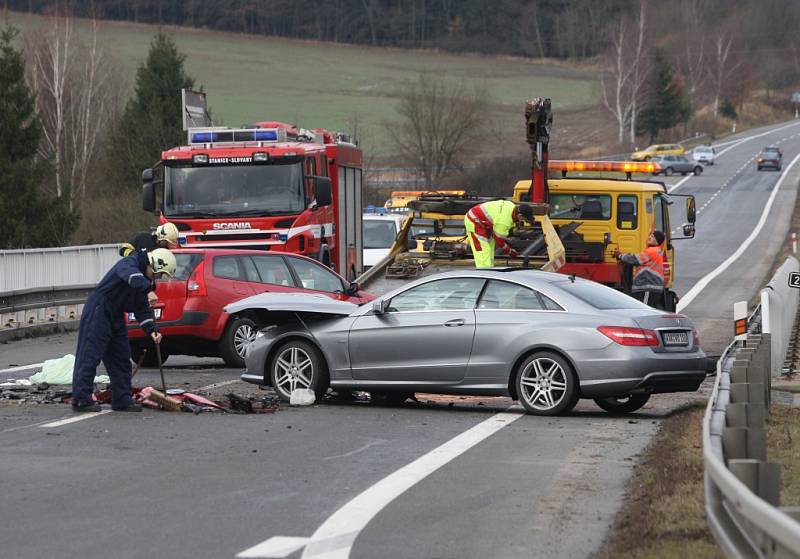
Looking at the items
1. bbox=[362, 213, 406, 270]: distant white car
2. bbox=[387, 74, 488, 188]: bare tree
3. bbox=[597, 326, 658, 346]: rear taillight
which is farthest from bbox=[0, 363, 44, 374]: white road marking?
bbox=[387, 74, 488, 188]: bare tree

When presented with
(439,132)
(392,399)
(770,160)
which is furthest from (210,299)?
(770,160)

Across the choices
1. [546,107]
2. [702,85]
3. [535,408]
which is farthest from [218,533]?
[702,85]

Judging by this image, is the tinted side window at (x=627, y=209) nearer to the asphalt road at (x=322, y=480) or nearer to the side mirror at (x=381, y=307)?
the asphalt road at (x=322, y=480)

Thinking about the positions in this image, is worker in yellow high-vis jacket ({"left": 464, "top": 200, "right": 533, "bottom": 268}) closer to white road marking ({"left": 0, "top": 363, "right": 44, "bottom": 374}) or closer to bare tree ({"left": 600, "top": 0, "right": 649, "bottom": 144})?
white road marking ({"left": 0, "top": 363, "right": 44, "bottom": 374})

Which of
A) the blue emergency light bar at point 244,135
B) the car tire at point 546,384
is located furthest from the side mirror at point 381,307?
the blue emergency light bar at point 244,135

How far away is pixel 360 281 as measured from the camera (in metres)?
21.0

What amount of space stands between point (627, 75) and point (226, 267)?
96504mm

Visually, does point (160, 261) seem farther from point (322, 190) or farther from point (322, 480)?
point (322, 190)

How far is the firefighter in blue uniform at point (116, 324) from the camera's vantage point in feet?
44.4

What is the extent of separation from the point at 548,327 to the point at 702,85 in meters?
133

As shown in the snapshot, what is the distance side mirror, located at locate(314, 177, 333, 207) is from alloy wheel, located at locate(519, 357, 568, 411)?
10039 mm

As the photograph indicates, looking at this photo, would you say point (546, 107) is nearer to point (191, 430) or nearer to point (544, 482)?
point (191, 430)

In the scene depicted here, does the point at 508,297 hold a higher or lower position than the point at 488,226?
lower

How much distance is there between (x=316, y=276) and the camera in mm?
19344
